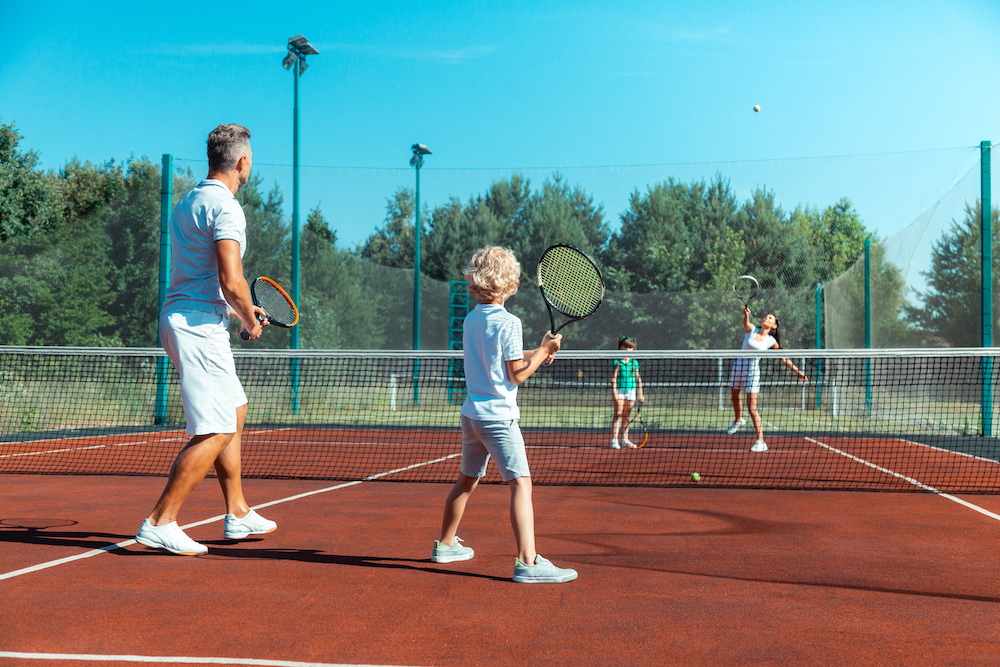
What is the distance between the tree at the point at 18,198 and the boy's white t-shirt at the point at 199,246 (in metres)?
18.8

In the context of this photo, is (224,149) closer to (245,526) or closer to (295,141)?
(245,526)

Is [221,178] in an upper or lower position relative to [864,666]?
upper

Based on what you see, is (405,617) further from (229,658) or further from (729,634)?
(729,634)

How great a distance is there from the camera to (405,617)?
318 cm

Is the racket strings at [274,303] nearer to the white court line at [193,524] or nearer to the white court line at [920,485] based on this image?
the white court line at [193,524]

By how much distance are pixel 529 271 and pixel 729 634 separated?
1943 cm

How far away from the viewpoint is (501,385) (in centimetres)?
372

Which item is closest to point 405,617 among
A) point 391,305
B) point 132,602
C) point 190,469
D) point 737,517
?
point 132,602

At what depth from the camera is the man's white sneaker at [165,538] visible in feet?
Result: 13.1

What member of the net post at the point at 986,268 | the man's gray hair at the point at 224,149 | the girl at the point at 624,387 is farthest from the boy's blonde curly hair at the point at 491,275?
the net post at the point at 986,268

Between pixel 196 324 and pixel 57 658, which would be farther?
pixel 196 324

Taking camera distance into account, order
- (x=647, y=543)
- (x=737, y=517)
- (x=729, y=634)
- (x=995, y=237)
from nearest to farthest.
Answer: (x=729, y=634) < (x=647, y=543) < (x=737, y=517) < (x=995, y=237)

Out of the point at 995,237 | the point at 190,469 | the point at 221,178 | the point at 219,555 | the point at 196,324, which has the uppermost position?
the point at 995,237

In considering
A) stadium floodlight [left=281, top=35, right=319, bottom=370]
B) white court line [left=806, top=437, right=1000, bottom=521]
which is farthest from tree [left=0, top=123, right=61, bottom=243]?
white court line [left=806, top=437, right=1000, bottom=521]
